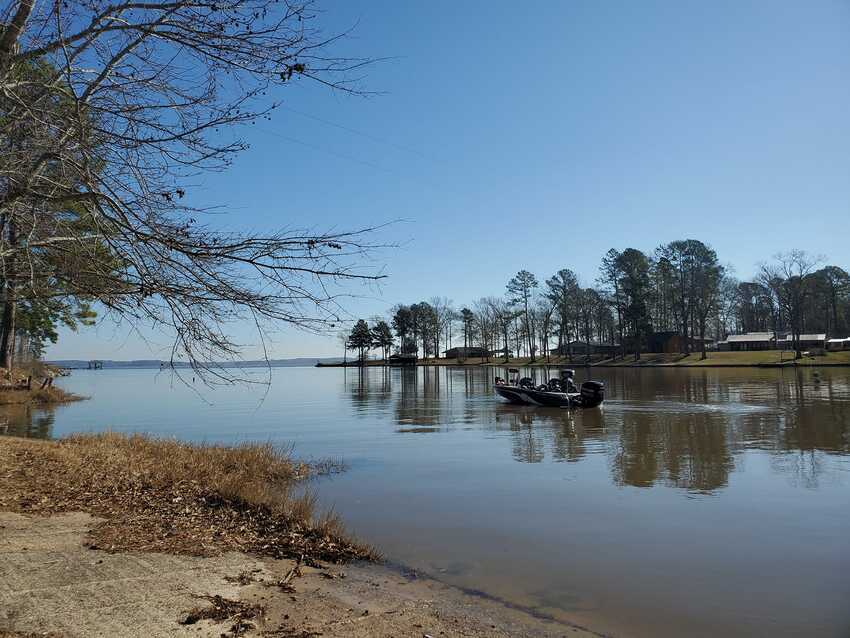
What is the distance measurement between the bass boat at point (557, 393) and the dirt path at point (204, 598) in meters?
23.1

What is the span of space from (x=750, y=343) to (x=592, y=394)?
6818cm

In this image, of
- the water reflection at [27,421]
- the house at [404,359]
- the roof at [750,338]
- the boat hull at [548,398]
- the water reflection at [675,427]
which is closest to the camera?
the water reflection at [675,427]

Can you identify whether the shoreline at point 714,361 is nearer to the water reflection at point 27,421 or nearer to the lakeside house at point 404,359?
the lakeside house at point 404,359

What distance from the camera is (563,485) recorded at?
1247cm

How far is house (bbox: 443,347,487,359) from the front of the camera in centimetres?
11769

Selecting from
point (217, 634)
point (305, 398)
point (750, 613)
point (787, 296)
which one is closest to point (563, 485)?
point (750, 613)

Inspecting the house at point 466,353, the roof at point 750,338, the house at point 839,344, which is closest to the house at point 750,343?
the roof at point 750,338

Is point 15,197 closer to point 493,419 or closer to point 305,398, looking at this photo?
point 493,419

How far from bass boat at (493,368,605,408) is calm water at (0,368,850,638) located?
10.4 ft

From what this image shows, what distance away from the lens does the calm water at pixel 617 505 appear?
21.6 ft

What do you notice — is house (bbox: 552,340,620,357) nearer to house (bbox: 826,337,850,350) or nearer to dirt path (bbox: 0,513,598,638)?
house (bbox: 826,337,850,350)

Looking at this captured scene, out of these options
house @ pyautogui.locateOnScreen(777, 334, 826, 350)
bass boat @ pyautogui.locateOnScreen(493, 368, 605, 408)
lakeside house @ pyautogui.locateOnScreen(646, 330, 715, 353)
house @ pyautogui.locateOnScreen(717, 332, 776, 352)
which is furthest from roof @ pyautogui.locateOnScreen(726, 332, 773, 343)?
bass boat @ pyautogui.locateOnScreen(493, 368, 605, 408)

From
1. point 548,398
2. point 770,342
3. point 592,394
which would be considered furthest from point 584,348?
point 592,394

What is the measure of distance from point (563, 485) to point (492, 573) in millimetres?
5616
